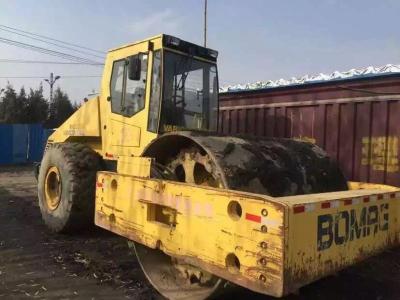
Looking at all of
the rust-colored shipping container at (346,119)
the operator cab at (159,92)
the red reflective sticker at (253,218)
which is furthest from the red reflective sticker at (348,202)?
the rust-colored shipping container at (346,119)

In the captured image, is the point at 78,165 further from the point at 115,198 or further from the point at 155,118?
the point at 115,198

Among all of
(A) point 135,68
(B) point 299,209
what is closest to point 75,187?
(A) point 135,68

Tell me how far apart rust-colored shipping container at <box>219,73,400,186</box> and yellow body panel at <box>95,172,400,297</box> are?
2026 mm

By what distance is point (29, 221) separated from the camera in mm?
8445

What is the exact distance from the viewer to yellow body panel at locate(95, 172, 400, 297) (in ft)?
10.4

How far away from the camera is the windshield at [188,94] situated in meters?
5.98

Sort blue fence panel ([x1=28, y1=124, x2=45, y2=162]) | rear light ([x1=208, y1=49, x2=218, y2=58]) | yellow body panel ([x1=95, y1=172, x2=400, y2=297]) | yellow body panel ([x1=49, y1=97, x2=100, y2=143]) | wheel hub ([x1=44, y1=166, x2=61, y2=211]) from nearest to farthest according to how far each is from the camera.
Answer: yellow body panel ([x1=95, y1=172, x2=400, y2=297]) → rear light ([x1=208, y1=49, x2=218, y2=58]) → yellow body panel ([x1=49, y1=97, x2=100, y2=143]) → wheel hub ([x1=44, y1=166, x2=61, y2=211]) → blue fence panel ([x1=28, y1=124, x2=45, y2=162])

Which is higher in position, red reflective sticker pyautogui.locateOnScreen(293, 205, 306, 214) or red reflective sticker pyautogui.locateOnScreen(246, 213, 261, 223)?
red reflective sticker pyautogui.locateOnScreen(293, 205, 306, 214)

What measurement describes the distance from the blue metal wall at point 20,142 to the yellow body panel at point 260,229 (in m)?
19.1

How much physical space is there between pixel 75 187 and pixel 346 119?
12.7 ft

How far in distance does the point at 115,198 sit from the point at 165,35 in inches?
84.2

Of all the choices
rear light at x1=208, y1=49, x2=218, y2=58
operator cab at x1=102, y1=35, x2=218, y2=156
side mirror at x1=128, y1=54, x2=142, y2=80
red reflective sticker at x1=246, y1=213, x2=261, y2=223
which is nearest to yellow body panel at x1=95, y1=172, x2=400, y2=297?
red reflective sticker at x1=246, y1=213, x2=261, y2=223

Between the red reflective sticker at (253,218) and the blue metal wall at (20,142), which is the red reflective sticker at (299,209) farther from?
the blue metal wall at (20,142)

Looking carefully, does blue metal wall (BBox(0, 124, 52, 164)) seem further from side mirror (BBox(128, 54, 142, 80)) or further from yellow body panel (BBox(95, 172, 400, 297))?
yellow body panel (BBox(95, 172, 400, 297))
